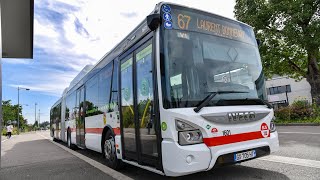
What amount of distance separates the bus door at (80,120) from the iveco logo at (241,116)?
272 inches

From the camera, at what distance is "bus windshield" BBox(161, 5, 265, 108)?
15.1ft

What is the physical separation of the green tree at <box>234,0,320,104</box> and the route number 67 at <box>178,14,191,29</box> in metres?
18.0

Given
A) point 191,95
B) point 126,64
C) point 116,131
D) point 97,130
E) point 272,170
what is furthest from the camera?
point 97,130

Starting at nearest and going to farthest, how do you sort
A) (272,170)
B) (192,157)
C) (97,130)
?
1. (192,157)
2. (272,170)
3. (97,130)

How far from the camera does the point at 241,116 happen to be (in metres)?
4.88

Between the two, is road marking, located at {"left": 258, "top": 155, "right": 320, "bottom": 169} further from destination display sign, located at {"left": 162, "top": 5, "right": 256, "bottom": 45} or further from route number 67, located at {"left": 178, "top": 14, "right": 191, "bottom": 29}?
route number 67, located at {"left": 178, "top": 14, "right": 191, "bottom": 29}

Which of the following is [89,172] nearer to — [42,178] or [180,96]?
[42,178]

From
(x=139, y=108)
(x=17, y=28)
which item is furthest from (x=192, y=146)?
(x=17, y=28)

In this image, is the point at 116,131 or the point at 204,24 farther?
the point at 116,131

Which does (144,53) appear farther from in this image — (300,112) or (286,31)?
(300,112)

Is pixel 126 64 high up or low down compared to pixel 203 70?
up

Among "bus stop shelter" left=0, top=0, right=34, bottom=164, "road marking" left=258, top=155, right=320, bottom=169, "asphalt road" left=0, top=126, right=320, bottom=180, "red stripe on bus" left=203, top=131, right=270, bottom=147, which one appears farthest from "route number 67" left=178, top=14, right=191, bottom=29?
"bus stop shelter" left=0, top=0, right=34, bottom=164

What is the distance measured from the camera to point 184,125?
443 centimetres

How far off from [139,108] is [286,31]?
18843mm
